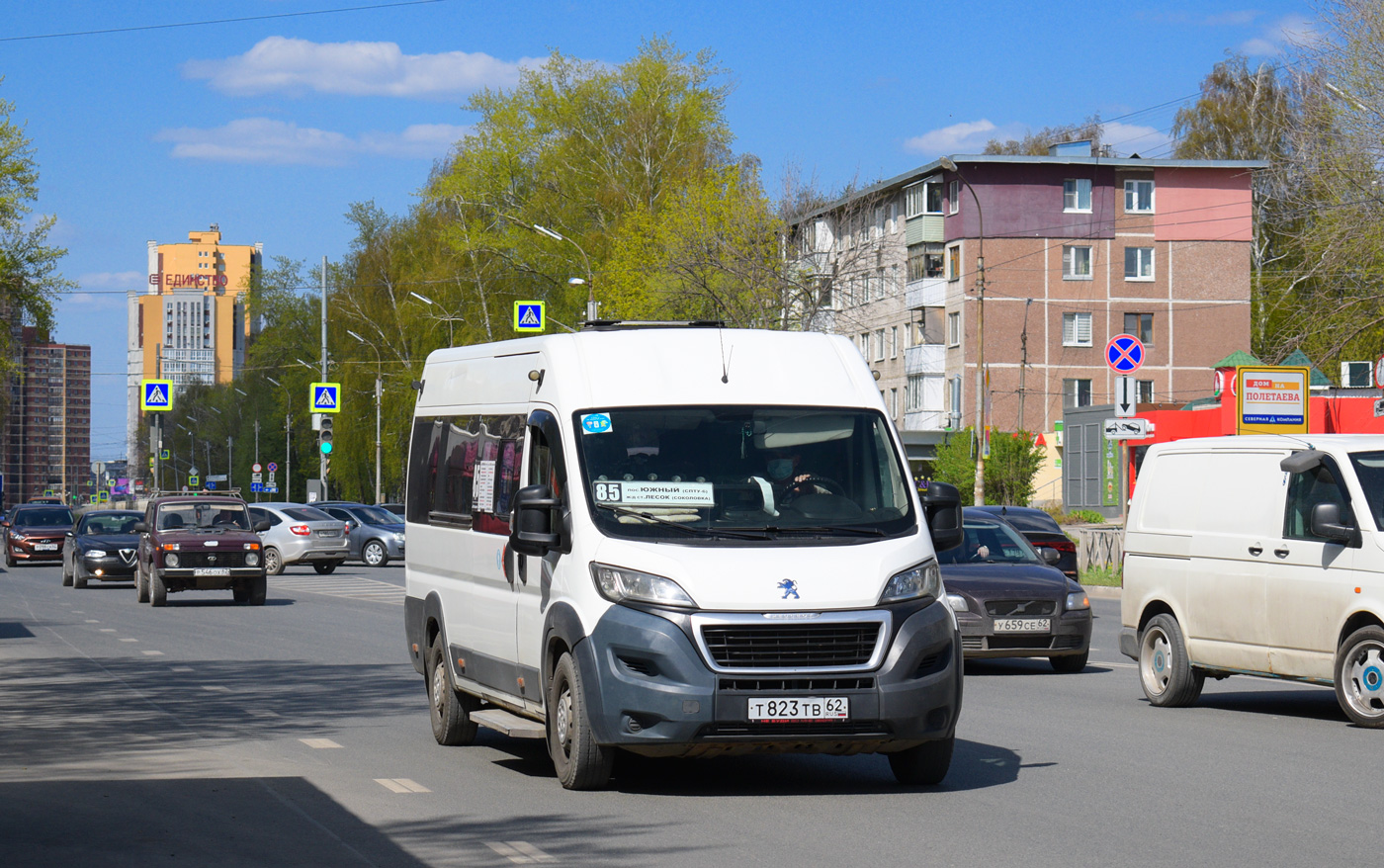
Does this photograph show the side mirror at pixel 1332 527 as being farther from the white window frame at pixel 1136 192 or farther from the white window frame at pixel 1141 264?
the white window frame at pixel 1136 192

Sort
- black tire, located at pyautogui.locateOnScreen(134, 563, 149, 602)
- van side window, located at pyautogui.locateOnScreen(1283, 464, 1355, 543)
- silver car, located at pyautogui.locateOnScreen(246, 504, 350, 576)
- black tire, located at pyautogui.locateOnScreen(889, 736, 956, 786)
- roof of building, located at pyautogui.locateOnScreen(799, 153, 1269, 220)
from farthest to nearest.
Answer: roof of building, located at pyautogui.locateOnScreen(799, 153, 1269, 220), silver car, located at pyautogui.locateOnScreen(246, 504, 350, 576), black tire, located at pyautogui.locateOnScreen(134, 563, 149, 602), van side window, located at pyautogui.locateOnScreen(1283, 464, 1355, 543), black tire, located at pyautogui.locateOnScreen(889, 736, 956, 786)

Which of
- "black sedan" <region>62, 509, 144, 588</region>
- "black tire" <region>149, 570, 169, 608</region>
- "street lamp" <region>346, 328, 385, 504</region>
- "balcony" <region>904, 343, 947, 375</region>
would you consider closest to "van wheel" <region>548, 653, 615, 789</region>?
"black tire" <region>149, 570, 169, 608</region>

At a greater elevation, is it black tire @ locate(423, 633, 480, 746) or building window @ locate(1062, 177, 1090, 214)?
building window @ locate(1062, 177, 1090, 214)

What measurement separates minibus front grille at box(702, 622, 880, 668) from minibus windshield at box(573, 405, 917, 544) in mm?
481

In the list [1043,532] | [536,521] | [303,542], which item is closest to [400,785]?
[536,521]

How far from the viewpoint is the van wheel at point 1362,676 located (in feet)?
38.1

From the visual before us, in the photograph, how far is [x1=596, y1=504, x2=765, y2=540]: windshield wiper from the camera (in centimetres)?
884

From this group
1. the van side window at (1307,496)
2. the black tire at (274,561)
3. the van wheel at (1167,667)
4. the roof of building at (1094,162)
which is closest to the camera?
the van side window at (1307,496)

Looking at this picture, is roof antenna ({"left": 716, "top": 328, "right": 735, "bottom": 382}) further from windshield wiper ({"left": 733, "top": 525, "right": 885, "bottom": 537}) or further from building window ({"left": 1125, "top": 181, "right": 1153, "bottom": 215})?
building window ({"left": 1125, "top": 181, "right": 1153, "bottom": 215})

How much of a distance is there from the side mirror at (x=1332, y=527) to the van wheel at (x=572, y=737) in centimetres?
534

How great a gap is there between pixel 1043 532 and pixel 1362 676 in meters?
15.2

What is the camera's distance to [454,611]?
36.2 feet

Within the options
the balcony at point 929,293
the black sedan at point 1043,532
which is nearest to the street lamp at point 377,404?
the balcony at point 929,293

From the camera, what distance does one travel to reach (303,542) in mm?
40969
